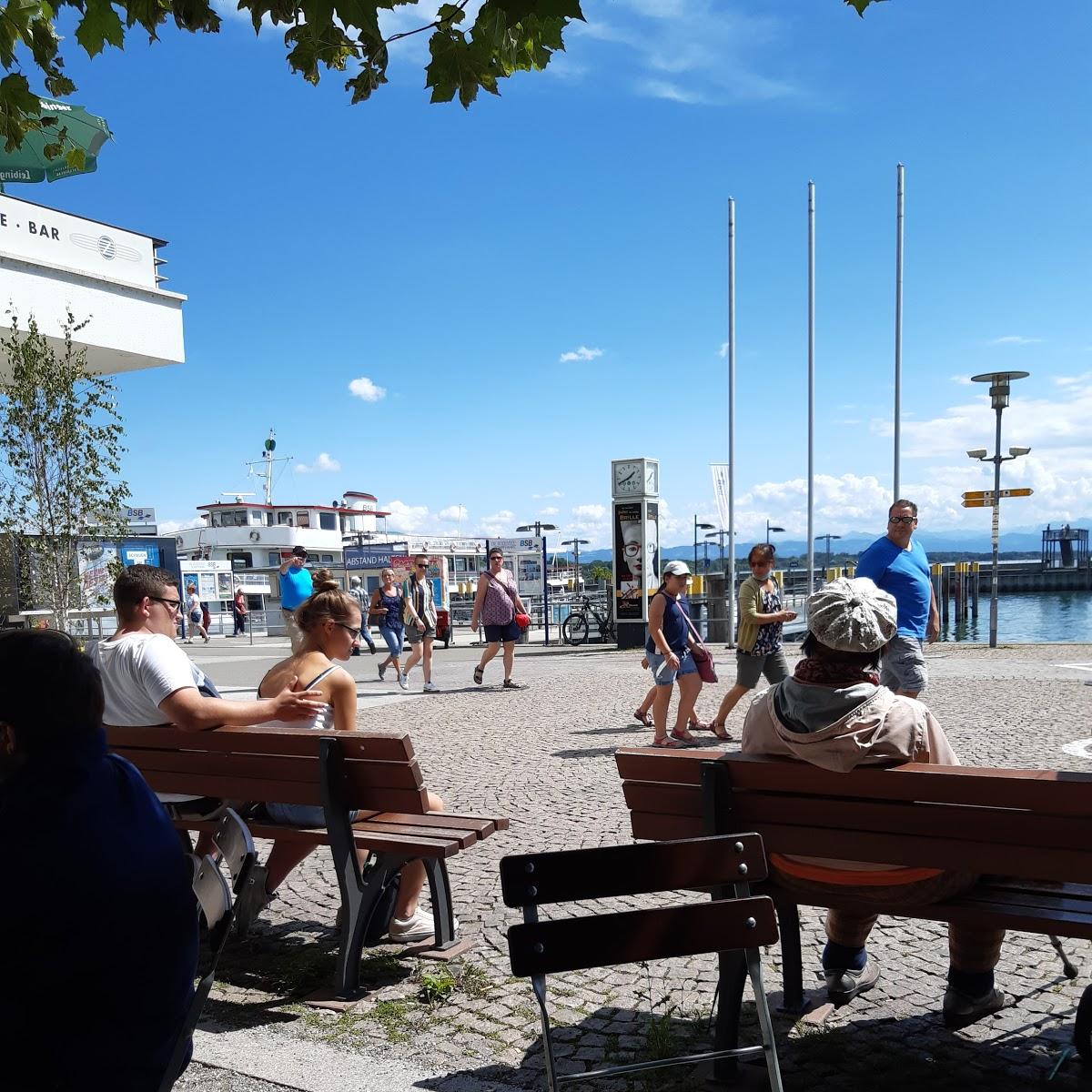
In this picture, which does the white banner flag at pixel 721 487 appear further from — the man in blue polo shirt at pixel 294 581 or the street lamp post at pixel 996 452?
the man in blue polo shirt at pixel 294 581

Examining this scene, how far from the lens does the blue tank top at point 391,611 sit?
1448 centimetres

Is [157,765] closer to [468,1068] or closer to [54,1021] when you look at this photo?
[468,1068]

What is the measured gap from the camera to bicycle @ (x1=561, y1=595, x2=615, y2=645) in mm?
21688

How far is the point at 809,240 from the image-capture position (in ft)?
87.0

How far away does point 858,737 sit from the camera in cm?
282

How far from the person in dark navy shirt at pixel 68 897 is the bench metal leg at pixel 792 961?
2189 mm

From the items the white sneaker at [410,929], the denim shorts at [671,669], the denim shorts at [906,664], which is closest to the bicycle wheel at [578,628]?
the denim shorts at [671,669]

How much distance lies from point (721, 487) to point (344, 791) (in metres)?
21.0

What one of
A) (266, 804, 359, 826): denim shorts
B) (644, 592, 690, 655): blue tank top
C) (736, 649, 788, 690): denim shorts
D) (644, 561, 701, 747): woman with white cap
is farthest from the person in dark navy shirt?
(736, 649, 788, 690): denim shorts

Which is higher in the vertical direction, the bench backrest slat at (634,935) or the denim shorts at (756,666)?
the bench backrest slat at (634,935)

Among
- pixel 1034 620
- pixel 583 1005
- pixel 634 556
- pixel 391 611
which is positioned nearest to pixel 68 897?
pixel 583 1005

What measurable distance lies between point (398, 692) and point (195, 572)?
34.8m

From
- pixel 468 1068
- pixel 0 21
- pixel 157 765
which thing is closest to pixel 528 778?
pixel 157 765

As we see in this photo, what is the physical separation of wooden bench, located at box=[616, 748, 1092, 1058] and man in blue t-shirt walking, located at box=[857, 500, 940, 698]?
3.92 meters
